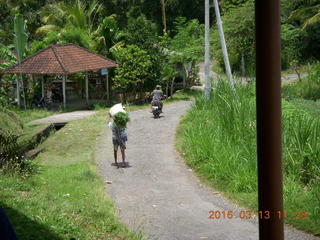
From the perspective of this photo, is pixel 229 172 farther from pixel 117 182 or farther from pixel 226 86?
pixel 226 86

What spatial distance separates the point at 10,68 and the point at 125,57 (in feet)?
17.8

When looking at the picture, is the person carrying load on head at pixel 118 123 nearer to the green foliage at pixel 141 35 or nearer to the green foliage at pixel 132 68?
the green foliage at pixel 132 68

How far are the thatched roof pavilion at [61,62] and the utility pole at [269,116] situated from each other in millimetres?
19261

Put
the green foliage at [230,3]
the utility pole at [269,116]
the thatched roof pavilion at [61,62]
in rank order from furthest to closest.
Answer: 1. the green foliage at [230,3]
2. the thatched roof pavilion at [61,62]
3. the utility pole at [269,116]

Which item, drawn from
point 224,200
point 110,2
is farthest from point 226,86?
point 110,2

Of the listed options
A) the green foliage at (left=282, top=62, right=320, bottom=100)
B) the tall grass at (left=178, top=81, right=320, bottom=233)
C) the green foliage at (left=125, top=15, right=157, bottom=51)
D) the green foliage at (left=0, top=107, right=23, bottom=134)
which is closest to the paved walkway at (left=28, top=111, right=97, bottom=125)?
the green foliage at (left=0, top=107, right=23, bottom=134)

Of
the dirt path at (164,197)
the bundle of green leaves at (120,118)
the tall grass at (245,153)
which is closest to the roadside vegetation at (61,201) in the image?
the dirt path at (164,197)

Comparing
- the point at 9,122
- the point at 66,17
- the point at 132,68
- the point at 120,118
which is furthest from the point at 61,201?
the point at 66,17

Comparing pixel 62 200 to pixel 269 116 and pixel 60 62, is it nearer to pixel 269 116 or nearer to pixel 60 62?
pixel 269 116

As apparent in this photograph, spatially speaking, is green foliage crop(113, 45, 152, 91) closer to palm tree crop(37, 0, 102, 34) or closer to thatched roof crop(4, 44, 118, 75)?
thatched roof crop(4, 44, 118, 75)

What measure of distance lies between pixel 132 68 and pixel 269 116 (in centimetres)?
2134

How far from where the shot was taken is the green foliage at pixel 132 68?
24203mm

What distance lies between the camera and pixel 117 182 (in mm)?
10805

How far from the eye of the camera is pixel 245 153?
1060 centimetres
